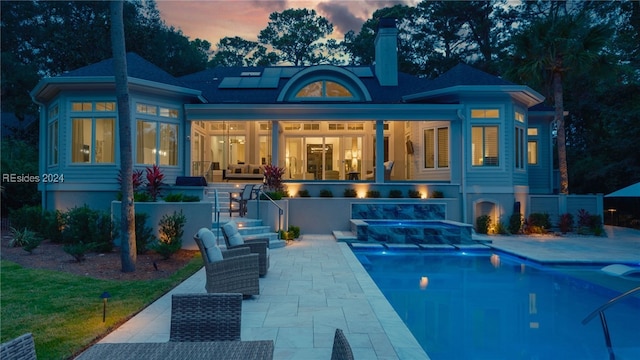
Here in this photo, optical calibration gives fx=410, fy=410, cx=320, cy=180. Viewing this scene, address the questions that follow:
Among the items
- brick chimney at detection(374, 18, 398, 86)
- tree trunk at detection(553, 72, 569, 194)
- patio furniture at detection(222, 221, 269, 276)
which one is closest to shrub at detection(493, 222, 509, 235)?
tree trunk at detection(553, 72, 569, 194)

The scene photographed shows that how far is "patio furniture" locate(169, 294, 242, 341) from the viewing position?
2842mm

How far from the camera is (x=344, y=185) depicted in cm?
1523

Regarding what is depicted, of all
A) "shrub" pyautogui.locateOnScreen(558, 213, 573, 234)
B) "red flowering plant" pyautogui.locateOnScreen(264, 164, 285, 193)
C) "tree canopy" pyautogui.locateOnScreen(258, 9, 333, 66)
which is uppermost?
"tree canopy" pyautogui.locateOnScreen(258, 9, 333, 66)

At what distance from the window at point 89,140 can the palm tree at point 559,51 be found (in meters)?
15.1

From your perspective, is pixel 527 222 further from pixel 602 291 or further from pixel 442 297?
pixel 442 297

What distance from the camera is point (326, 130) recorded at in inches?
740

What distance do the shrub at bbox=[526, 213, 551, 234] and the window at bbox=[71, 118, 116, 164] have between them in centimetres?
1457

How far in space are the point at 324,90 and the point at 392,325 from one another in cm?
1310

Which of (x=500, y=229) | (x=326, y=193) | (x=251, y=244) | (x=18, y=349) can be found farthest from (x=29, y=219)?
(x=500, y=229)

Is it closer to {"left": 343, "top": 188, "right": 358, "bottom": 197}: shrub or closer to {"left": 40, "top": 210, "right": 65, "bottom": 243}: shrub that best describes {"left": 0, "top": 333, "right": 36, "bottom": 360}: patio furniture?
{"left": 40, "top": 210, "right": 65, "bottom": 243}: shrub

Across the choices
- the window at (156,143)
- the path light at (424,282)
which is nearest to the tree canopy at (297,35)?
the window at (156,143)

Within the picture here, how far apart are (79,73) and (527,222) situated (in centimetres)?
1635

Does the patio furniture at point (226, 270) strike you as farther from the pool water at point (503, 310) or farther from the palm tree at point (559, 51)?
the palm tree at point (559, 51)

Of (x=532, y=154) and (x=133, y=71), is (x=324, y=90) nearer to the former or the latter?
(x=133, y=71)
